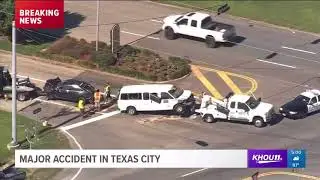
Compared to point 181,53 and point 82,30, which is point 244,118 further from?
point 82,30

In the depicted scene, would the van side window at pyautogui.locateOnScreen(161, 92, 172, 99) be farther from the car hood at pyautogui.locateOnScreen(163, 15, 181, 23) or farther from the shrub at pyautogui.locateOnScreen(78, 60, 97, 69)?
the car hood at pyautogui.locateOnScreen(163, 15, 181, 23)

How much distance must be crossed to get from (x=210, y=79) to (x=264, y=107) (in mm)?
8196

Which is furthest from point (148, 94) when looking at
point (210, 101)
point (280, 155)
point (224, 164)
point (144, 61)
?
point (280, 155)

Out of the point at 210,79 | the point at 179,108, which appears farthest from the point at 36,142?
the point at 210,79

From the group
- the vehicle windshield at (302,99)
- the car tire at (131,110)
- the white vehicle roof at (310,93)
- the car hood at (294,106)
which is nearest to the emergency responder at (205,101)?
the car tire at (131,110)

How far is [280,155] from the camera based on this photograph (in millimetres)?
33906

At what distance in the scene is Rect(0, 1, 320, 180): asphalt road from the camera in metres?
44.2

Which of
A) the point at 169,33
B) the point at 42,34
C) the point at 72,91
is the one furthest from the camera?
the point at 42,34

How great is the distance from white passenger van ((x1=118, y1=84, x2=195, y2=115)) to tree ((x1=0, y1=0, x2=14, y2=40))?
15923mm

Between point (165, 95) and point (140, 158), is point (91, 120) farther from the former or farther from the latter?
point (140, 158)

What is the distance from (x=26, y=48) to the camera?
60438 mm

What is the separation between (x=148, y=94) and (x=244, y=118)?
6.55 meters

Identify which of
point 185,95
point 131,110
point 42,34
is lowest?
point 131,110

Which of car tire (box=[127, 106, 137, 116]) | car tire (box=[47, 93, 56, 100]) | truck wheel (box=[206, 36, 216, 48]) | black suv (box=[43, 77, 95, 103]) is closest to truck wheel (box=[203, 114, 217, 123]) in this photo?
car tire (box=[127, 106, 137, 116])
